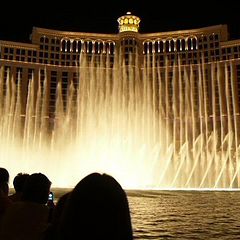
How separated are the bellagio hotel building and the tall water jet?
50.7 inches

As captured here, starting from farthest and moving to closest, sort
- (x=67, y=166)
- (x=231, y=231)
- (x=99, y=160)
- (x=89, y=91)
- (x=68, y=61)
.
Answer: (x=68, y=61), (x=89, y=91), (x=67, y=166), (x=99, y=160), (x=231, y=231)

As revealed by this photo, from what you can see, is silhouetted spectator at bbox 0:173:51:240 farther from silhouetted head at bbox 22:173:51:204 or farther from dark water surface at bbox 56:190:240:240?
dark water surface at bbox 56:190:240:240

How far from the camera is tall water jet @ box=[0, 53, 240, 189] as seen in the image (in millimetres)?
36094

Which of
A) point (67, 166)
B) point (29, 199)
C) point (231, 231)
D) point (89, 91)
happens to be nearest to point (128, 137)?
point (67, 166)

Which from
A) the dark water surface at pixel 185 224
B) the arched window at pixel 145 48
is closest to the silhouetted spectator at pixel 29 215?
the dark water surface at pixel 185 224

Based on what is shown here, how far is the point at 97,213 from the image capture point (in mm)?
1798

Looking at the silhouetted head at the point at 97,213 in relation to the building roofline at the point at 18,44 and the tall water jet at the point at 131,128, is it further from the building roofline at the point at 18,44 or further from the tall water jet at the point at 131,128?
the building roofline at the point at 18,44

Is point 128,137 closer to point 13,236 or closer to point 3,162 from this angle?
point 3,162

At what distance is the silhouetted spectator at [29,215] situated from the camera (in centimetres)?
283

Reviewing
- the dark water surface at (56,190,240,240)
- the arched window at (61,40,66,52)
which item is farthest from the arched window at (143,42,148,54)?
the dark water surface at (56,190,240,240)

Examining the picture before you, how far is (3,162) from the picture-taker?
40.3 metres

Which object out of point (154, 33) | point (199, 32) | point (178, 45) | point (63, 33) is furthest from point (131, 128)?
point (63, 33)

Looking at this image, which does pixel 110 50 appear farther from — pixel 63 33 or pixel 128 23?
pixel 63 33

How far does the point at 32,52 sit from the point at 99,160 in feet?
144
